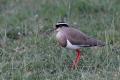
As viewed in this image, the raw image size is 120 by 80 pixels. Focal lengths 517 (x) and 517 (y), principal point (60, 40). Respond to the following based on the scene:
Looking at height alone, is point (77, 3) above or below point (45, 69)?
above

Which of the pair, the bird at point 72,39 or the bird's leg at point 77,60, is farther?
the bird's leg at point 77,60

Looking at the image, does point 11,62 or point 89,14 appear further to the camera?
point 89,14

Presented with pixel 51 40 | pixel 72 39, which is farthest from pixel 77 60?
pixel 51 40

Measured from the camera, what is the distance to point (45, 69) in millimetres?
7453

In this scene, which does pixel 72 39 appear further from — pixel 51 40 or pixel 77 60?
pixel 51 40

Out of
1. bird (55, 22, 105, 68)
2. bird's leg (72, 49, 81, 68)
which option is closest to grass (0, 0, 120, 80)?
bird's leg (72, 49, 81, 68)

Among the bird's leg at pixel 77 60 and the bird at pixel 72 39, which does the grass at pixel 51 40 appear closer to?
the bird's leg at pixel 77 60

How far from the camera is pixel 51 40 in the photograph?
338 inches

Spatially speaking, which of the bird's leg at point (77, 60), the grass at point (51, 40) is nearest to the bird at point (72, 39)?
the bird's leg at point (77, 60)

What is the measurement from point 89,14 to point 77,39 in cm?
282

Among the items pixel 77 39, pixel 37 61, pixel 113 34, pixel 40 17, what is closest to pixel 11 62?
pixel 37 61

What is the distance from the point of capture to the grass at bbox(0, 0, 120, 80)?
7234 millimetres

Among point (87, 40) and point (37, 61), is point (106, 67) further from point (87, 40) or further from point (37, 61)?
point (37, 61)

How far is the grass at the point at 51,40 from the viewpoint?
7.23 meters
